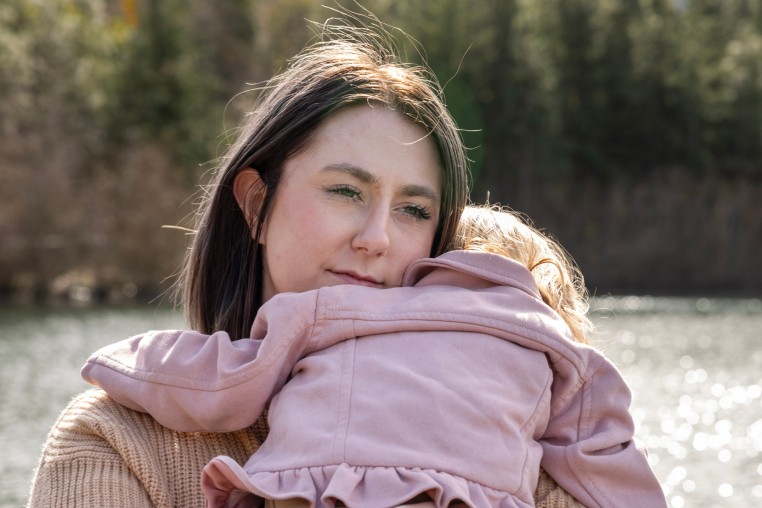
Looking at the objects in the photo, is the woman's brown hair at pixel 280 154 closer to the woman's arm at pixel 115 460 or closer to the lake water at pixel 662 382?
the woman's arm at pixel 115 460

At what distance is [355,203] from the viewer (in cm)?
182

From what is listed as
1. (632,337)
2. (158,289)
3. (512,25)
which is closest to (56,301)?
(158,289)

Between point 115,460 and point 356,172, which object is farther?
point 356,172

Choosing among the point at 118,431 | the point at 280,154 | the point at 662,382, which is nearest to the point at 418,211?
the point at 280,154

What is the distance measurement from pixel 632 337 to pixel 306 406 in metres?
22.8

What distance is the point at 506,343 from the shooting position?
1583 millimetres

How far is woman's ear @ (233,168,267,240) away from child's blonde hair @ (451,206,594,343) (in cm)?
32

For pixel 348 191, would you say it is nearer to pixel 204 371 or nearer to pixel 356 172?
pixel 356 172

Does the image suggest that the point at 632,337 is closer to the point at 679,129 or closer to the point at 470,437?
the point at 679,129

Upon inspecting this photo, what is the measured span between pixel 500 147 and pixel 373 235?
118 ft

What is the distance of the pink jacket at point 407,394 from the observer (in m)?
1.44

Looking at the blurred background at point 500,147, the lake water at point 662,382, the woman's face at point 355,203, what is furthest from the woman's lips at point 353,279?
the blurred background at point 500,147

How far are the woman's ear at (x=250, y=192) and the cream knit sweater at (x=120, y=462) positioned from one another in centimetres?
42

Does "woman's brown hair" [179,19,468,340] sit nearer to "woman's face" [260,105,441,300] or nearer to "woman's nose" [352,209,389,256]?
"woman's face" [260,105,441,300]
